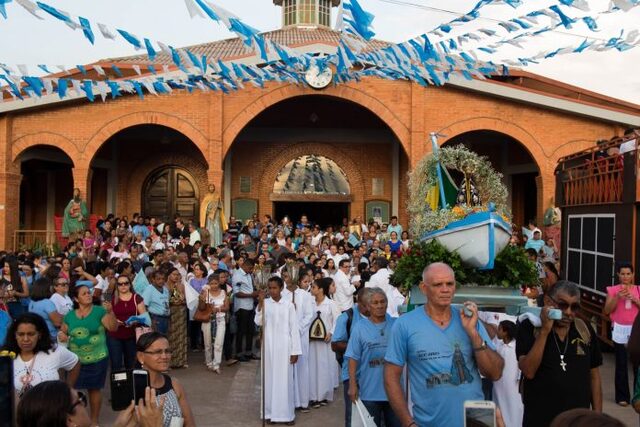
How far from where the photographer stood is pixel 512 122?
21750 millimetres

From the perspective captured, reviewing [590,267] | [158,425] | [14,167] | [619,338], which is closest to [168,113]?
[14,167]

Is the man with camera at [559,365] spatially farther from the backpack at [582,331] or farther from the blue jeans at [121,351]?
the blue jeans at [121,351]

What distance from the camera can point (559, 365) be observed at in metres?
4.71

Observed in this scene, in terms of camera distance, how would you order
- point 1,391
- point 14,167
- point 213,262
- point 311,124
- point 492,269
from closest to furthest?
1. point 1,391
2. point 492,269
3. point 213,262
4. point 14,167
5. point 311,124

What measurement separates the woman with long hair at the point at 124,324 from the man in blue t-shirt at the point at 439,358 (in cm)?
529

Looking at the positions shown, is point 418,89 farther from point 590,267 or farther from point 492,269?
point 492,269

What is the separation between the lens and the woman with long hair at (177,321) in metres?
11.7

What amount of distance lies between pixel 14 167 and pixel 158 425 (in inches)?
770

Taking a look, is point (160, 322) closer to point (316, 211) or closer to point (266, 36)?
point (316, 211)

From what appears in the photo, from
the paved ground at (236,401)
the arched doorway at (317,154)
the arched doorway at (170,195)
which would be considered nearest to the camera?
the paved ground at (236,401)

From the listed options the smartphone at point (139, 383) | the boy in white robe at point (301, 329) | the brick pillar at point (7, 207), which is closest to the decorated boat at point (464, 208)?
the boy in white robe at point (301, 329)

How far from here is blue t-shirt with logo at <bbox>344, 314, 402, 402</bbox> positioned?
20.1 feet

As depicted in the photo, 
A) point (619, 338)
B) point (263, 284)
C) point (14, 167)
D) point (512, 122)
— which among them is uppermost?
point (512, 122)

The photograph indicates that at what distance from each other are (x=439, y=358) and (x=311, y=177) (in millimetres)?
21656
